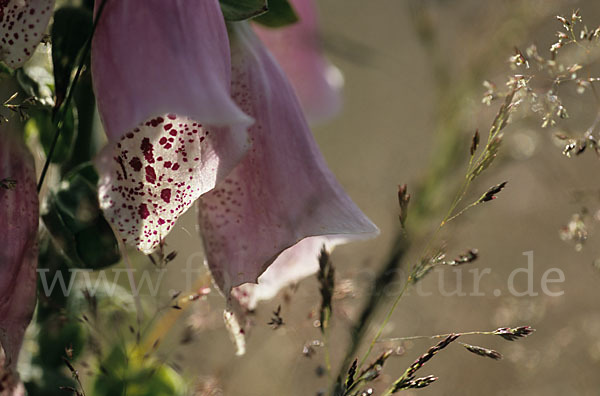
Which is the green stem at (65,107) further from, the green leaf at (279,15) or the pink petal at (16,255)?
the green leaf at (279,15)

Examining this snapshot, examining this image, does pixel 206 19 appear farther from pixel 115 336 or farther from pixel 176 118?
pixel 115 336

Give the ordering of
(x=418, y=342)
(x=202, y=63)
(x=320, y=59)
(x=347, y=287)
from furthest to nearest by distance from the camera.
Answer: (x=418, y=342) < (x=320, y=59) < (x=347, y=287) < (x=202, y=63)

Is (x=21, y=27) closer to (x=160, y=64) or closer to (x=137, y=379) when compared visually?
(x=160, y=64)

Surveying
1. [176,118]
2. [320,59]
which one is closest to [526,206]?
[320,59]

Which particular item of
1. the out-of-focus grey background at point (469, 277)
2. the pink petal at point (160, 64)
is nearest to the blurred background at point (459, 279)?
the out-of-focus grey background at point (469, 277)

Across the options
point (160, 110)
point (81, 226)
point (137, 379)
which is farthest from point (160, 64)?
point (137, 379)

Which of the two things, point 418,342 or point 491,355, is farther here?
point 418,342
